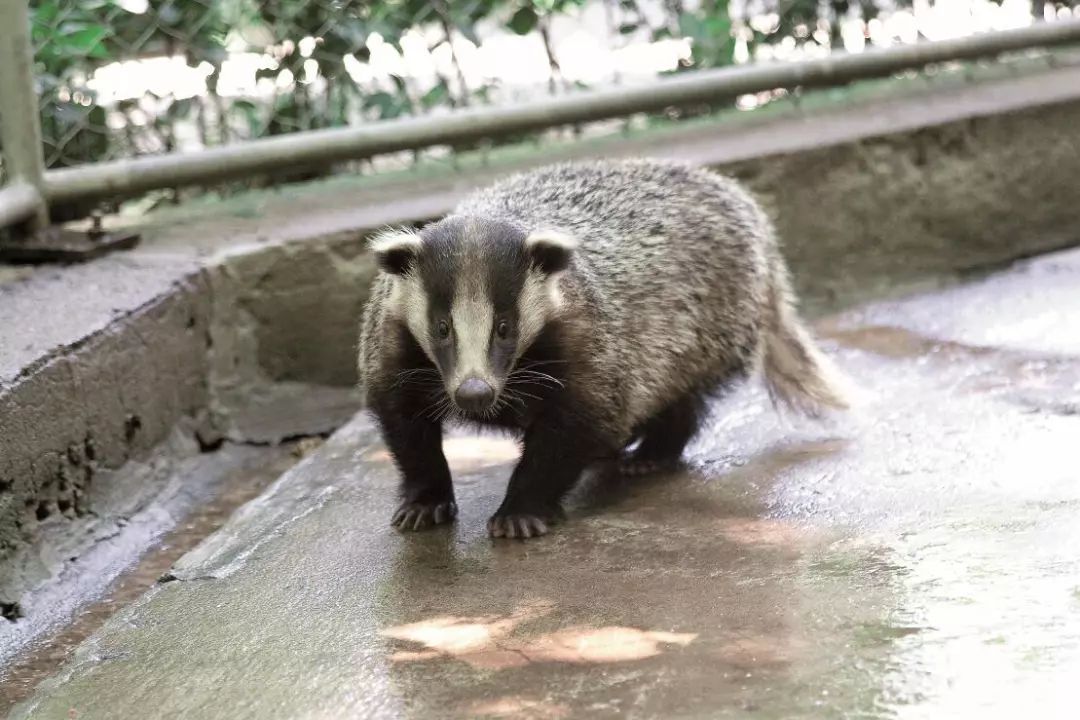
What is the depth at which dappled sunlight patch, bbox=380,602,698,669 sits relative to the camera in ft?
10.5

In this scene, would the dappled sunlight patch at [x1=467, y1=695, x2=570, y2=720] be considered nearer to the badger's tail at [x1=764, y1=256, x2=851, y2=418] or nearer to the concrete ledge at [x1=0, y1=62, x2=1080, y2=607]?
the concrete ledge at [x1=0, y1=62, x2=1080, y2=607]

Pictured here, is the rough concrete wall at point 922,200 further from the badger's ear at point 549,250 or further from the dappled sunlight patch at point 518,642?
the dappled sunlight patch at point 518,642

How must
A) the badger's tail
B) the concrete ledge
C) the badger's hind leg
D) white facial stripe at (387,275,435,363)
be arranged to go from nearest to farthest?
1. white facial stripe at (387,275,435,363)
2. the concrete ledge
3. the badger's hind leg
4. the badger's tail

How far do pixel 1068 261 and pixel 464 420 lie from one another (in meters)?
4.03

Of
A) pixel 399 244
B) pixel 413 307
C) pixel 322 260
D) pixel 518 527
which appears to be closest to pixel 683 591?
pixel 518 527

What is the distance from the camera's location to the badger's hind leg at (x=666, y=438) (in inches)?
193

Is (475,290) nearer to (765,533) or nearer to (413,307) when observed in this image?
(413,307)

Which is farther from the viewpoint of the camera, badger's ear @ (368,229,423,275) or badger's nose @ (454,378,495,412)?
badger's ear @ (368,229,423,275)

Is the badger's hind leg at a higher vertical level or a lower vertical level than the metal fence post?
lower

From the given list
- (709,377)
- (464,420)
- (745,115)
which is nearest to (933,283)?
(745,115)

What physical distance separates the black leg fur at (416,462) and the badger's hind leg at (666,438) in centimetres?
79

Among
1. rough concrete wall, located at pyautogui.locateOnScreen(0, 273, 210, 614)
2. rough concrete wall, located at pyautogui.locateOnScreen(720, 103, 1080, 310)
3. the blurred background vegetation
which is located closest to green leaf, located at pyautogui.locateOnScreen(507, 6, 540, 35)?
the blurred background vegetation

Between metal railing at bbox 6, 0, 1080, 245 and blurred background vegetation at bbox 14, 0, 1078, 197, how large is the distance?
1.07 ft

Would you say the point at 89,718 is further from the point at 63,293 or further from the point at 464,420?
the point at 63,293
